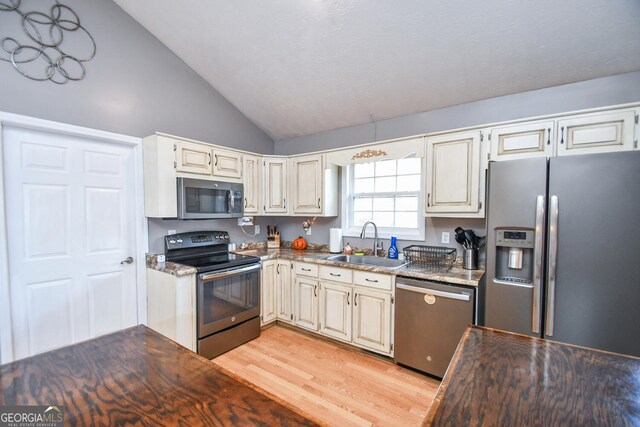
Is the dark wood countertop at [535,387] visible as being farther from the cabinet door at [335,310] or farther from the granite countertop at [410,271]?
the cabinet door at [335,310]

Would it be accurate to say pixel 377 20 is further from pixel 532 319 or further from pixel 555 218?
pixel 532 319

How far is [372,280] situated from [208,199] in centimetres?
186

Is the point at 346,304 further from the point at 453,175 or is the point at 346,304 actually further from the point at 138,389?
the point at 138,389

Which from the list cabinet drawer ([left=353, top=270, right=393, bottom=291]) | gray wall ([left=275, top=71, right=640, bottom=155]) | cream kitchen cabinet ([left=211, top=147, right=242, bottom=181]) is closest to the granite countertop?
cabinet drawer ([left=353, top=270, right=393, bottom=291])

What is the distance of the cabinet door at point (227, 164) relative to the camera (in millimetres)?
3037

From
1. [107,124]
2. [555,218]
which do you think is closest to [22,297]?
[107,124]

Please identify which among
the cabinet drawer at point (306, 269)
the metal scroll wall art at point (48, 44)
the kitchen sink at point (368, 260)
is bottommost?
the cabinet drawer at point (306, 269)

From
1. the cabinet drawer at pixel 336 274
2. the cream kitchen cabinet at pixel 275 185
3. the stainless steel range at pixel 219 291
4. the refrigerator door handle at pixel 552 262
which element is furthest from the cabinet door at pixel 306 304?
the refrigerator door handle at pixel 552 262

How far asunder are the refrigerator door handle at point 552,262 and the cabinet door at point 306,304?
1959 millimetres

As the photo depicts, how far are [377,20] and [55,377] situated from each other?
278 centimetres

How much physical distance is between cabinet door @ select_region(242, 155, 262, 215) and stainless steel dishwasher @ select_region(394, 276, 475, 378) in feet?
6.35

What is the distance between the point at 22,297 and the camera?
215 centimetres

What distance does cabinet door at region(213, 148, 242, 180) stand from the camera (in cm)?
304

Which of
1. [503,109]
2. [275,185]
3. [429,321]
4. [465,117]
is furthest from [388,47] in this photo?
[429,321]
